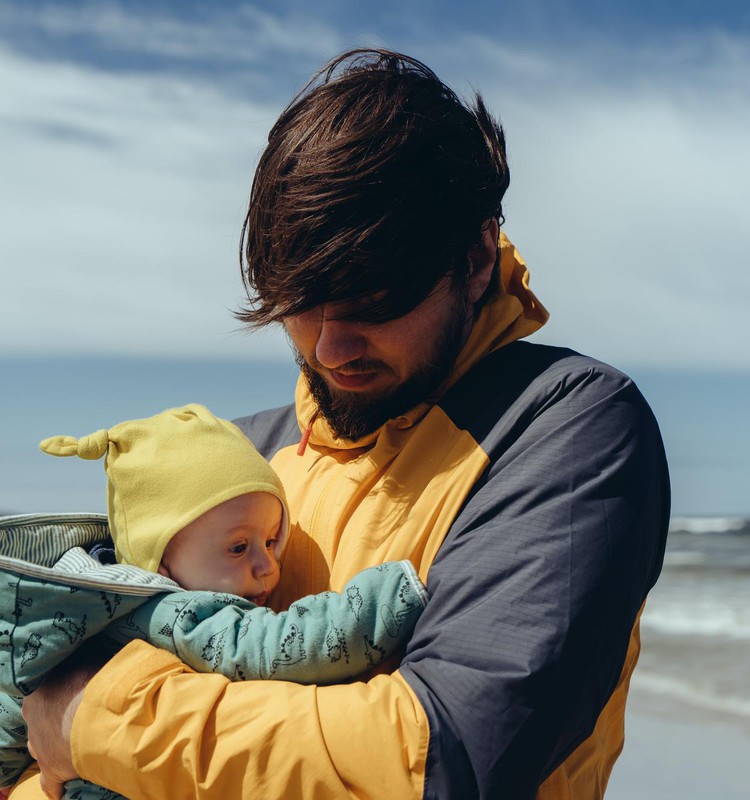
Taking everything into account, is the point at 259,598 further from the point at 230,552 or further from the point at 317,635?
the point at 317,635

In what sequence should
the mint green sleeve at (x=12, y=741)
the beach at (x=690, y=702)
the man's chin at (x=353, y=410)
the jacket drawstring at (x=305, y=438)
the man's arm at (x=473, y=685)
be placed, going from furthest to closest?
the beach at (x=690, y=702) < the jacket drawstring at (x=305, y=438) < the man's chin at (x=353, y=410) < the mint green sleeve at (x=12, y=741) < the man's arm at (x=473, y=685)

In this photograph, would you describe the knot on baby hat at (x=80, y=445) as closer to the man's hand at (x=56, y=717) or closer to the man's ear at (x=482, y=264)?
the man's hand at (x=56, y=717)

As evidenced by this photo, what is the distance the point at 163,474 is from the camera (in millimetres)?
2072

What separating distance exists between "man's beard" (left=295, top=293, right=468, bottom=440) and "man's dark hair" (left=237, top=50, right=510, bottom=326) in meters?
0.10

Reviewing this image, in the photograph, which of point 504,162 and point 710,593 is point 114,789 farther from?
point 710,593

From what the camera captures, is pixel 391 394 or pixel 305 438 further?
pixel 305 438

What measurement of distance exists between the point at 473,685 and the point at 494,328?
758 mm

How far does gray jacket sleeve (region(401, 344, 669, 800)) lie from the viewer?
1515mm

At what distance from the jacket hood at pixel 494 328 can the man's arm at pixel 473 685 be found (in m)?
0.31

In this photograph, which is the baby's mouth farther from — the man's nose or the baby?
the man's nose

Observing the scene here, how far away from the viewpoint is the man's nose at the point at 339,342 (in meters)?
2.00

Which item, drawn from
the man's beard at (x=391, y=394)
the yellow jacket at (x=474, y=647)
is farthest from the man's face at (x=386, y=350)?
the yellow jacket at (x=474, y=647)

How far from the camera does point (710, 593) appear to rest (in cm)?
1220

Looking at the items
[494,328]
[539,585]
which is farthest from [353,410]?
[539,585]
